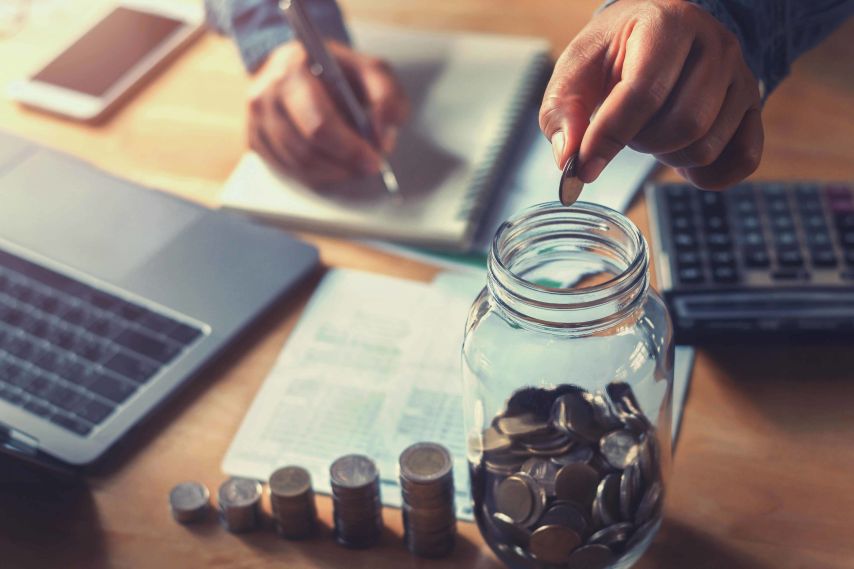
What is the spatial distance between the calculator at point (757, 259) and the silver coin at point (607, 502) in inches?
7.6

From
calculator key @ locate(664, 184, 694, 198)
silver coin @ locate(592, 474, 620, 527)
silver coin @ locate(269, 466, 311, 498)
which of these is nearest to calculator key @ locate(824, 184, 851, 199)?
calculator key @ locate(664, 184, 694, 198)

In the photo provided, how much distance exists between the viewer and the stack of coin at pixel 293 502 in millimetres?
656

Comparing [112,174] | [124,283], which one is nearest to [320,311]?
[124,283]

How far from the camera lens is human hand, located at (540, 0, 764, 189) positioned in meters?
0.56

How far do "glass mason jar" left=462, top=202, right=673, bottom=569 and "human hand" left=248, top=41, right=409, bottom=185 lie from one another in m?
0.34

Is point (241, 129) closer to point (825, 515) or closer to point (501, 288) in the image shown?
point (501, 288)

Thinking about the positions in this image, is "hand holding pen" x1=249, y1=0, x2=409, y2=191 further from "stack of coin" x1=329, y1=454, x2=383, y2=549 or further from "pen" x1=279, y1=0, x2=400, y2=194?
"stack of coin" x1=329, y1=454, x2=383, y2=549

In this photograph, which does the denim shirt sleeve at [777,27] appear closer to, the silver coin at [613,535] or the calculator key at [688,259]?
the calculator key at [688,259]

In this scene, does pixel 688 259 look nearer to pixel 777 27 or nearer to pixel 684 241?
pixel 684 241

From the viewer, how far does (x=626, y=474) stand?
24.0 inches

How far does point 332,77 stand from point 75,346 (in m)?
0.35

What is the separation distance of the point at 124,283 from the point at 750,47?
51cm

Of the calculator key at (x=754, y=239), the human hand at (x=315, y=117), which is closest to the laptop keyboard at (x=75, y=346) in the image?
the human hand at (x=315, y=117)

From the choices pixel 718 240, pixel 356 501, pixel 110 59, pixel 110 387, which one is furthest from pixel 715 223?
pixel 110 59
